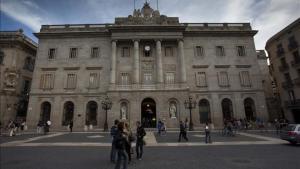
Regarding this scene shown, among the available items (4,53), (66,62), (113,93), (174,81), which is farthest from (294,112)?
(4,53)

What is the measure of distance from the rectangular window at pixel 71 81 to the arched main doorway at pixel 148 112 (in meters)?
12.3

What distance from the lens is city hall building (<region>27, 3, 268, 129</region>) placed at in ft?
91.8

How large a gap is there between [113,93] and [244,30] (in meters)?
26.2

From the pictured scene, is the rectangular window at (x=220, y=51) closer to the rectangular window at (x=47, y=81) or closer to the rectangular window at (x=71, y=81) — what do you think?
the rectangular window at (x=71, y=81)

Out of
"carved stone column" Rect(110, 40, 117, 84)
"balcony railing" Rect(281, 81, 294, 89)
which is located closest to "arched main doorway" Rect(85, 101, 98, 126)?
"carved stone column" Rect(110, 40, 117, 84)

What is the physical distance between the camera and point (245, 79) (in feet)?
99.9

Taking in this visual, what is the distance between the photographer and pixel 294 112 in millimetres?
31469

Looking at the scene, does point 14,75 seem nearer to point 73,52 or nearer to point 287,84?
point 73,52

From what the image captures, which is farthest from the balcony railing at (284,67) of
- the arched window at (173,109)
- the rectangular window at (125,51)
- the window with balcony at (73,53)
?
the window with balcony at (73,53)

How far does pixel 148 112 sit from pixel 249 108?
58.0 ft

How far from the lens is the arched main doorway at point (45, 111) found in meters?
29.6

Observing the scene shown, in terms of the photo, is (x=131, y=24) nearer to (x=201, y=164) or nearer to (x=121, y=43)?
(x=121, y=43)

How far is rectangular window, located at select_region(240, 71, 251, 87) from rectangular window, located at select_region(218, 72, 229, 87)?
2.60 meters

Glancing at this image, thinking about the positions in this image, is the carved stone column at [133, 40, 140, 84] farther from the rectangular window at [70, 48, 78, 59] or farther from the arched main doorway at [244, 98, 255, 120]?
the arched main doorway at [244, 98, 255, 120]
